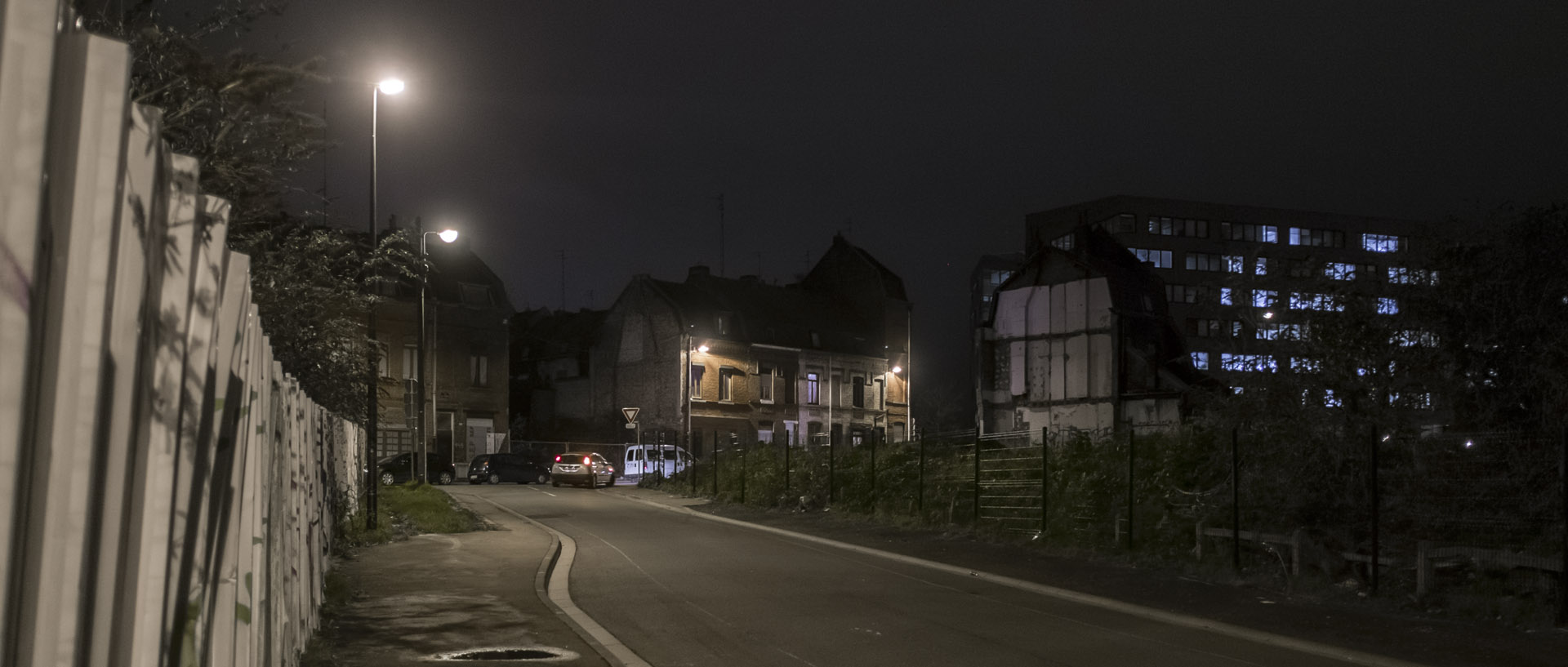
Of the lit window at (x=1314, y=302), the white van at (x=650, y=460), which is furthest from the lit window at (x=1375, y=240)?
the lit window at (x=1314, y=302)

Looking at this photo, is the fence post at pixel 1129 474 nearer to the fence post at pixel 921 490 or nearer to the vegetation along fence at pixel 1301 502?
the vegetation along fence at pixel 1301 502

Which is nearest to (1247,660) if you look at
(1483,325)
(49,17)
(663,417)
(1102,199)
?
(1483,325)

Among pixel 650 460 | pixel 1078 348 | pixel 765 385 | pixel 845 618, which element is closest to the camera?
pixel 845 618

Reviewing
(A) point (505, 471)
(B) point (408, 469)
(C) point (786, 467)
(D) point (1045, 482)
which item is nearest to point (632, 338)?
(A) point (505, 471)

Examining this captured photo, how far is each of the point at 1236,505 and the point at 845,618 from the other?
20.7 feet

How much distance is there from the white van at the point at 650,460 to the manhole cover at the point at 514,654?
3475 cm

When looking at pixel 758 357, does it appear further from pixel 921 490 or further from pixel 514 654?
pixel 514 654

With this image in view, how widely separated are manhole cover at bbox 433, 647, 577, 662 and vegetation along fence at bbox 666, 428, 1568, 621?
29.1 feet

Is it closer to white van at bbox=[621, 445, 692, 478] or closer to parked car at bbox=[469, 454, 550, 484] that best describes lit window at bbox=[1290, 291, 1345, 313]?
white van at bbox=[621, 445, 692, 478]

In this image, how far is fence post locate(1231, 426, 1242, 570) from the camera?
1622 cm

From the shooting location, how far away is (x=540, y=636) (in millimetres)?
11039

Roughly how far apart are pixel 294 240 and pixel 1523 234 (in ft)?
44.5

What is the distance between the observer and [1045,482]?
21.2m

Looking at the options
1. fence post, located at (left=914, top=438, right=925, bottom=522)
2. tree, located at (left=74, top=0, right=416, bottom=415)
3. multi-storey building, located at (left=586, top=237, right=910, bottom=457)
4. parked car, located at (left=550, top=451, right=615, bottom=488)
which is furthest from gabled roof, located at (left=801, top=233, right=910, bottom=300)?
tree, located at (left=74, top=0, right=416, bottom=415)
